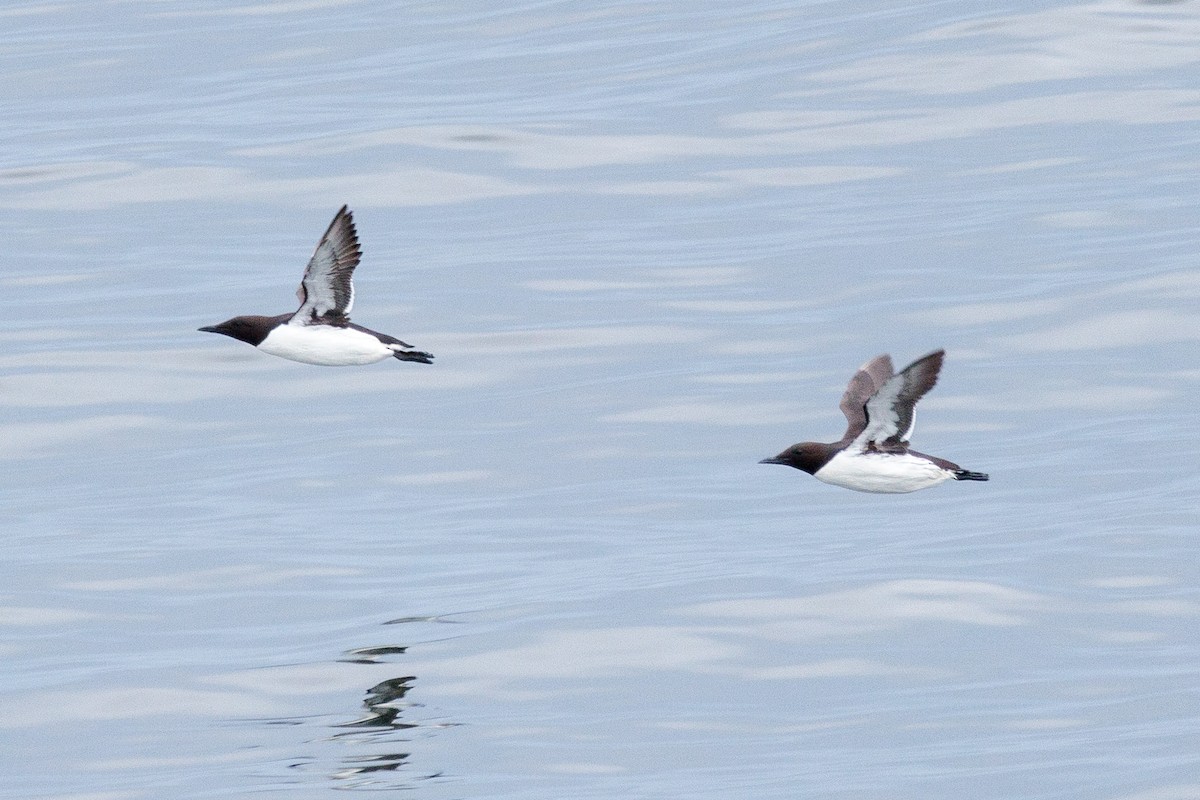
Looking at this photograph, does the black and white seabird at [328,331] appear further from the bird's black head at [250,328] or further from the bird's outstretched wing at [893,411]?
the bird's outstretched wing at [893,411]

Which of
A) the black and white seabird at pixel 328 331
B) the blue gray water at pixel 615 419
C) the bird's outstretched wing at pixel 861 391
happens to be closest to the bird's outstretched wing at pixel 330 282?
the black and white seabird at pixel 328 331

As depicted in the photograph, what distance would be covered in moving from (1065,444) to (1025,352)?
2410 mm

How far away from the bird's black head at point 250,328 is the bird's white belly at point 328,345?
0.37 meters

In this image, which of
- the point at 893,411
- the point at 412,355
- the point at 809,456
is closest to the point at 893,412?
the point at 893,411

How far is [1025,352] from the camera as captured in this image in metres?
28.6

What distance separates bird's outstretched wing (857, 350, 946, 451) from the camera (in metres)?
18.1

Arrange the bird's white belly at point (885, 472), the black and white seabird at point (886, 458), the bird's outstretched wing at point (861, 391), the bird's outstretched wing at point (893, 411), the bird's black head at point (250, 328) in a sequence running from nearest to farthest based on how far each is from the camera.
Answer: the bird's outstretched wing at point (893, 411) → the black and white seabird at point (886, 458) → the bird's white belly at point (885, 472) → the bird's outstretched wing at point (861, 391) → the bird's black head at point (250, 328)

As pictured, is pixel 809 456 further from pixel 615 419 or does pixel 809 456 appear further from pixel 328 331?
pixel 615 419

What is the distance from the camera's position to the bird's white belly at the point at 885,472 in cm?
1877

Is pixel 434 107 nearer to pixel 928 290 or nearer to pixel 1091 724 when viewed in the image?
pixel 928 290

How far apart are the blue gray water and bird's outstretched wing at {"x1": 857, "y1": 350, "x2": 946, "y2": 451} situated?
187cm

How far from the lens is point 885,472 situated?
18.9 m

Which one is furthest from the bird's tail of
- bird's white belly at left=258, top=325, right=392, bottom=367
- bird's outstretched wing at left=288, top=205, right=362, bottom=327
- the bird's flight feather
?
the bird's flight feather

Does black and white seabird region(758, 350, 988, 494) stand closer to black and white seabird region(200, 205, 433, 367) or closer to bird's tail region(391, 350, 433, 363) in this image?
bird's tail region(391, 350, 433, 363)
